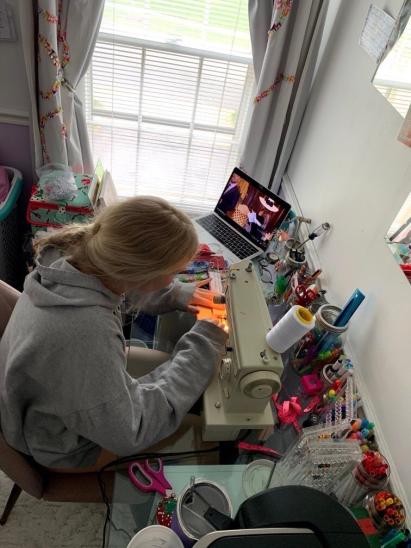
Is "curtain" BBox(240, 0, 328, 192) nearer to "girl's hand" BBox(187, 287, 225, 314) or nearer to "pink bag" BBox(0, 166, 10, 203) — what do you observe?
"girl's hand" BBox(187, 287, 225, 314)

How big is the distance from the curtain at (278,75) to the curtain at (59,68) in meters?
0.70

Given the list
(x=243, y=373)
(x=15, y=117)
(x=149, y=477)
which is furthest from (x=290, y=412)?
(x=15, y=117)

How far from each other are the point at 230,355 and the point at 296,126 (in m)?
1.31

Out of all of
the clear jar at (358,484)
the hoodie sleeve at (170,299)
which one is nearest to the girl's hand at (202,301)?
the hoodie sleeve at (170,299)

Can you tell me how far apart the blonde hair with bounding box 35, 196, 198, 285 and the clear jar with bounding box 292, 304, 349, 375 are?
50 centimetres

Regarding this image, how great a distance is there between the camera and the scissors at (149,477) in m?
0.86

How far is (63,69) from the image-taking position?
5.59ft

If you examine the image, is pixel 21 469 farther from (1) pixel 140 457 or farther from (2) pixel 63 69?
(2) pixel 63 69

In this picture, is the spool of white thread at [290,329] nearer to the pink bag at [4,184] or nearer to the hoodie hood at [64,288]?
the hoodie hood at [64,288]

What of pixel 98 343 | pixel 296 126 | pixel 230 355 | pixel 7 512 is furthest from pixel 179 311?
pixel 296 126

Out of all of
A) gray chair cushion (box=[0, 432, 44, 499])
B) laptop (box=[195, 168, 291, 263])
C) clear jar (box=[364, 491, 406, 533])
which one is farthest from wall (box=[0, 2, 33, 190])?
clear jar (box=[364, 491, 406, 533])

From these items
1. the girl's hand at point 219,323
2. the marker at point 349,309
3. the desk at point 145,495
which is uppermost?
the marker at point 349,309

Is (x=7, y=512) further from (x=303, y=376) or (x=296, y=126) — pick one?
(x=296, y=126)

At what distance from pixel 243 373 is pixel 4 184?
1.66 metres
